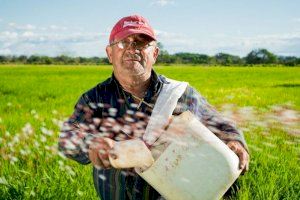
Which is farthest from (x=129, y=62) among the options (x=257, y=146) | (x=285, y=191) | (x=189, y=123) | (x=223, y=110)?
(x=223, y=110)

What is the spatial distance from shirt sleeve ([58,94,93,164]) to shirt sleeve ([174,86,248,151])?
46 centimetres

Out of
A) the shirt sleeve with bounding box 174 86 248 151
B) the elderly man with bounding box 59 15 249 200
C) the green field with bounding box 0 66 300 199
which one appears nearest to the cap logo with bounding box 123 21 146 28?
the elderly man with bounding box 59 15 249 200

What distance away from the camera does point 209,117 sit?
101 inches

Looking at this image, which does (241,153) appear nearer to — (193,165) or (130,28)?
(193,165)

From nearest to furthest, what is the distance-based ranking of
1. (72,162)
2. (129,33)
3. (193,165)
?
(193,165) < (129,33) < (72,162)

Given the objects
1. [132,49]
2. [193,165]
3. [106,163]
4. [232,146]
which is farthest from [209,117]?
[106,163]

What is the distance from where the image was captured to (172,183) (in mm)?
2008

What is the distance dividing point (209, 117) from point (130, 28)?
Answer: 23.6 inches

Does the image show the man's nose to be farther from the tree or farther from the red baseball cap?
the tree

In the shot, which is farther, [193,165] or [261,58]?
[261,58]

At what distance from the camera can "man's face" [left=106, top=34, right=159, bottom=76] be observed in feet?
8.01

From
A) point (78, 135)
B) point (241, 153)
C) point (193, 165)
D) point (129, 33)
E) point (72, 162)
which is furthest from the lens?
point (72, 162)

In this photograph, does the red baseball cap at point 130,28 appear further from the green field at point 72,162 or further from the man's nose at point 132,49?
the green field at point 72,162

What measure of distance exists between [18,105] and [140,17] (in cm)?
546
